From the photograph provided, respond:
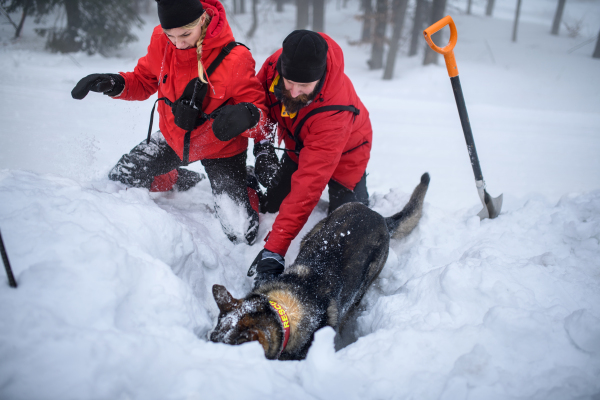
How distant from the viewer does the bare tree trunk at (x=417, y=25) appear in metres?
14.1

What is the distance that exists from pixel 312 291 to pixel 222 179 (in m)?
1.37

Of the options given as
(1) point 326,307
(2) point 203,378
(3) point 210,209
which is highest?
(2) point 203,378

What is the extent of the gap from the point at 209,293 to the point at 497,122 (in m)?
7.21

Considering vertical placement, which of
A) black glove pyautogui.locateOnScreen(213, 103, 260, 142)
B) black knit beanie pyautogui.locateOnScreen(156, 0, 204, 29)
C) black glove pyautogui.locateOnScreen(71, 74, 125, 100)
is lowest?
black glove pyautogui.locateOnScreen(213, 103, 260, 142)

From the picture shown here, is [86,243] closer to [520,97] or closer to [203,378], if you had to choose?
[203,378]

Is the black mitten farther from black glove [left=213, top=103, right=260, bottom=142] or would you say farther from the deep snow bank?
black glove [left=213, top=103, right=260, bottom=142]

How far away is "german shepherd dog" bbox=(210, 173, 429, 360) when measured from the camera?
1.75 meters

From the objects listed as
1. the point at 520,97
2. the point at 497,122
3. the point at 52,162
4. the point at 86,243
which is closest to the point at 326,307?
the point at 86,243

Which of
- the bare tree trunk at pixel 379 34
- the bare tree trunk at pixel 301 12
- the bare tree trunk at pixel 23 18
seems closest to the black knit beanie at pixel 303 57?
the bare tree trunk at pixel 23 18

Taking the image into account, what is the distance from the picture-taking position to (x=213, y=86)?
2.48 m

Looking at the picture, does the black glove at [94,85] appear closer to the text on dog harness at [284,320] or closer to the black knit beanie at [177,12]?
the black knit beanie at [177,12]

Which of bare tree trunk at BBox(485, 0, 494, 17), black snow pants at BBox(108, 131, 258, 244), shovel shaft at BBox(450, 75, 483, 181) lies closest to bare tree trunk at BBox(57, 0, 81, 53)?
black snow pants at BBox(108, 131, 258, 244)

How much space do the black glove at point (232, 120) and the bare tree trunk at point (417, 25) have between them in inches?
573

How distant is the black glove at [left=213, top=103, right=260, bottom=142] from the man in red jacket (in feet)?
1.06
